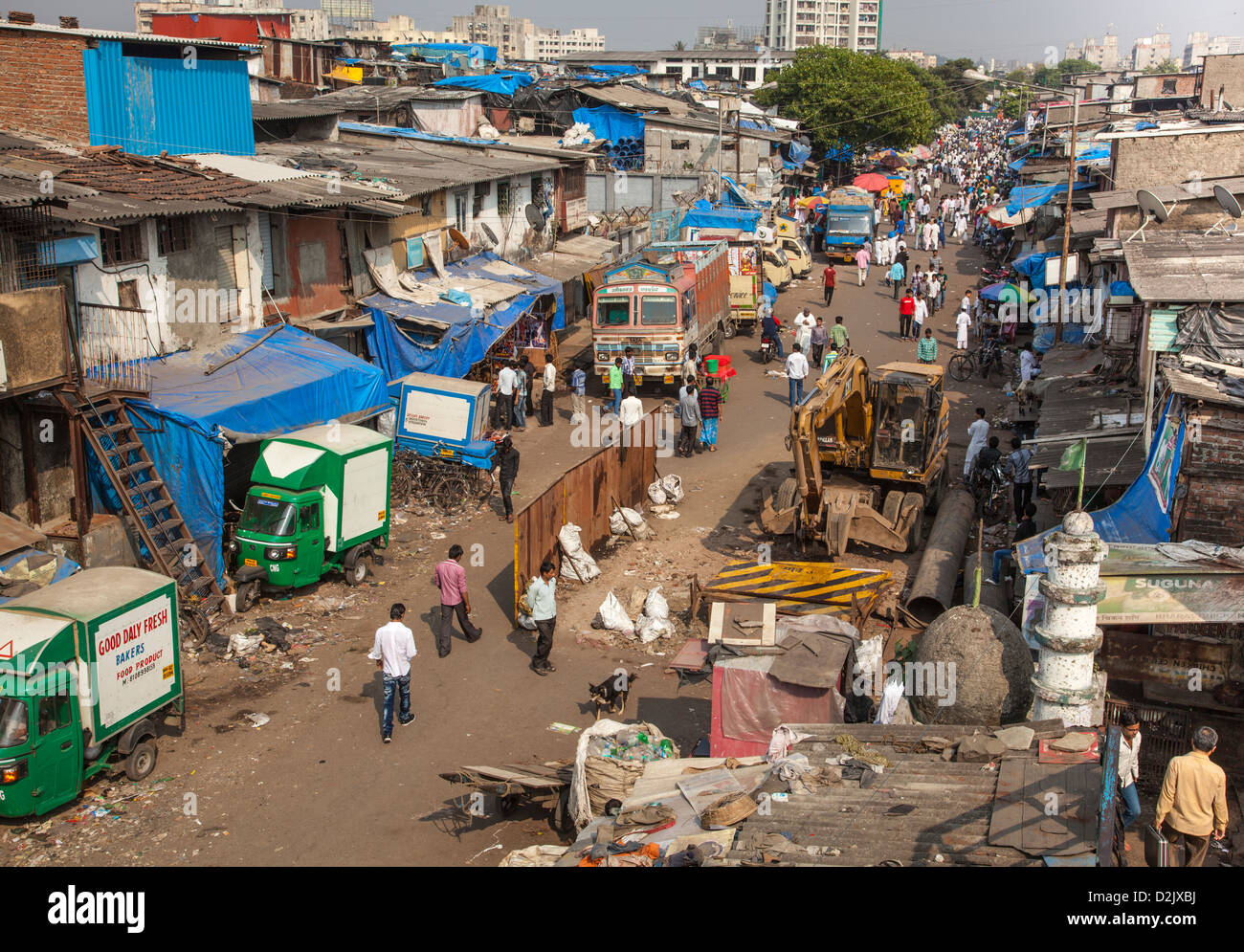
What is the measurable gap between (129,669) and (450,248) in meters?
18.0

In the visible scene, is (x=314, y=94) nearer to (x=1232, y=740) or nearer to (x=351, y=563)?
(x=351, y=563)

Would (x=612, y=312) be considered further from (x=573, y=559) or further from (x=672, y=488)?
(x=573, y=559)

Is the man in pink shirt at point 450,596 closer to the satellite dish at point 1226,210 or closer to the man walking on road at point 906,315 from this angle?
the satellite dish at point 1226,210

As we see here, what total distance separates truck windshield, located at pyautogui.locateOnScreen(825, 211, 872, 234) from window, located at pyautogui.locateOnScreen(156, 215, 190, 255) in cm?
3044

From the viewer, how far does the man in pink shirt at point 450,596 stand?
14172 mm

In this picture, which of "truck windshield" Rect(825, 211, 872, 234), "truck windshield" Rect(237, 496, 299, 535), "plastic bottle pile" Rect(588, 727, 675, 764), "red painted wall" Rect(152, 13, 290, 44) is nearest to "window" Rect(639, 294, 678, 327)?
"truck windshield" Rect(237, 496, 299, 535)

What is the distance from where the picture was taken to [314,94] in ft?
132

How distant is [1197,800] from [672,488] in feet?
40.1

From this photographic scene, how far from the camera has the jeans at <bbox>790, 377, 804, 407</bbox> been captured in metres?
25.0

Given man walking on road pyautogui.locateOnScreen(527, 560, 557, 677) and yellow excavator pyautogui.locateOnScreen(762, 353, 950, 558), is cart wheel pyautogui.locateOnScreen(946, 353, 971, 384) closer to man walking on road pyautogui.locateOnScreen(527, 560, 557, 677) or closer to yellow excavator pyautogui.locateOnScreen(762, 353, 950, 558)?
yellow excavator pyautogui.locateOnScreen(762, 353, 950, 558)

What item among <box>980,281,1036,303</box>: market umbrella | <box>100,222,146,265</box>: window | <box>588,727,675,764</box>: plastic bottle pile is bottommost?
<box>588,727,675,764</box>: plastic bottle pile

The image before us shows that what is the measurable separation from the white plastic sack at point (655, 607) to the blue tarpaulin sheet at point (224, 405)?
5844 millimetres

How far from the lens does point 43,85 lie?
60.4 ft
